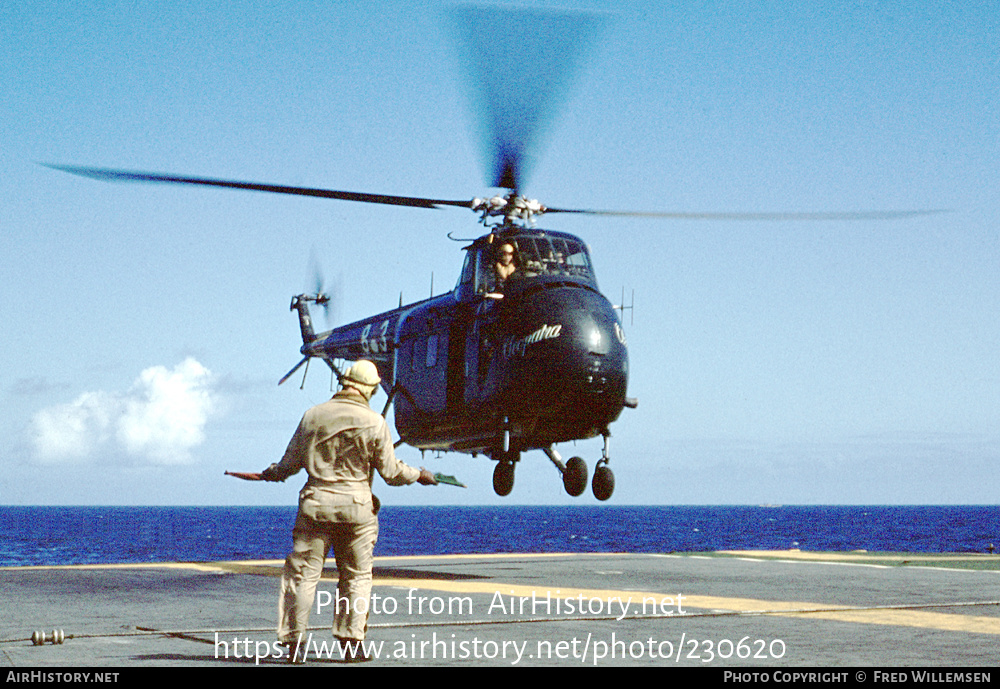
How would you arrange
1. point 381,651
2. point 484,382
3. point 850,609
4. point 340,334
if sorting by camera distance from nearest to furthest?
1. point 381,651
2. point 850,609
3. point 484,382
4. point 340,334

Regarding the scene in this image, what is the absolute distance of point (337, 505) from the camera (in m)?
8.00

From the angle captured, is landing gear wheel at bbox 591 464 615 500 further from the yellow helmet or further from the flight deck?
the yellow helmet

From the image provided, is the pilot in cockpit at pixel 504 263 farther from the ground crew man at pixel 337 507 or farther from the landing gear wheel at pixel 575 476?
the ground crew man at pixel 337 507

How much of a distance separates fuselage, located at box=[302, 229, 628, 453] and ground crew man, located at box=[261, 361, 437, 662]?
862cm

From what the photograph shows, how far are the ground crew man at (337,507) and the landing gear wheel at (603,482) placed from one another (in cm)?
1068

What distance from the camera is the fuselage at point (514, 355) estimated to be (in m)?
16.8

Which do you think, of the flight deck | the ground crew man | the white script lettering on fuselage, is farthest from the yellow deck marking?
the white script lettering on fuselage

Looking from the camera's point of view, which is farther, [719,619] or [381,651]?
[719,619]

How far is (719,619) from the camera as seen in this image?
11.2 metres

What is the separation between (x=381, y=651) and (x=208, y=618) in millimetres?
3296

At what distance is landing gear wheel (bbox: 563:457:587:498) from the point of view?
19266 millimetres
